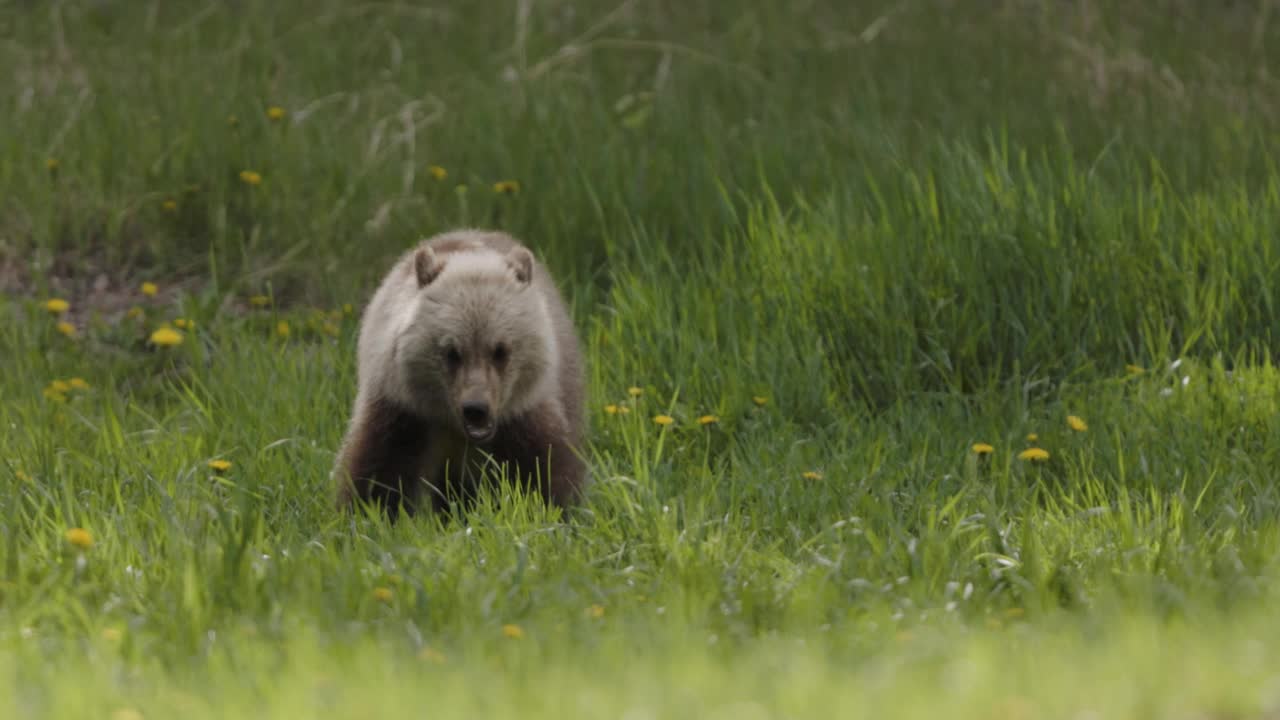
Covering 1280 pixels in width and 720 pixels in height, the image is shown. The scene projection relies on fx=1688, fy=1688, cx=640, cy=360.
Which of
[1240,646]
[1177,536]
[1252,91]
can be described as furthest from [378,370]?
[1252,91]

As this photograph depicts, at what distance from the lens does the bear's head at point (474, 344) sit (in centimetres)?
506

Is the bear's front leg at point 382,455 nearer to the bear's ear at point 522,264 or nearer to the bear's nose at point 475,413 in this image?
the bear's nose at point 475,413

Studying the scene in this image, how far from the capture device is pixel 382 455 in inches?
207

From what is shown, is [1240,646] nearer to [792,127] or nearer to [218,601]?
[218,601]

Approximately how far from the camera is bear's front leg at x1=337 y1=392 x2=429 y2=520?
5.23 metres

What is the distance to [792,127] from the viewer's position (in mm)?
8727

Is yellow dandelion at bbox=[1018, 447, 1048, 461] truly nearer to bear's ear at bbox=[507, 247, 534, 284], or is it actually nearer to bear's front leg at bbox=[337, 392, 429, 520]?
bear's ear at bbox=[507, 247, 534, 284]

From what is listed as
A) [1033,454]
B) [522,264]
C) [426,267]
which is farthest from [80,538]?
[1033,454]

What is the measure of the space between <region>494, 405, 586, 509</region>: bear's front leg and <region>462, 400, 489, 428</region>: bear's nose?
0.94 ft

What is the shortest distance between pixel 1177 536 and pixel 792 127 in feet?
14.8

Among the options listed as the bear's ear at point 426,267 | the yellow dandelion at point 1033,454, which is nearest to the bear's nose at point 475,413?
the bear's ear at point 426,267

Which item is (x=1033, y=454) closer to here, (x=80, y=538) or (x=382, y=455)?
(x=382, y=455)

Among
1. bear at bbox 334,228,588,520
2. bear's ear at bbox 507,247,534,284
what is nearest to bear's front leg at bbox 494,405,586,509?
bear at bbox 334,228,588,520

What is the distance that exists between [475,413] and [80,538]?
1.18 m
